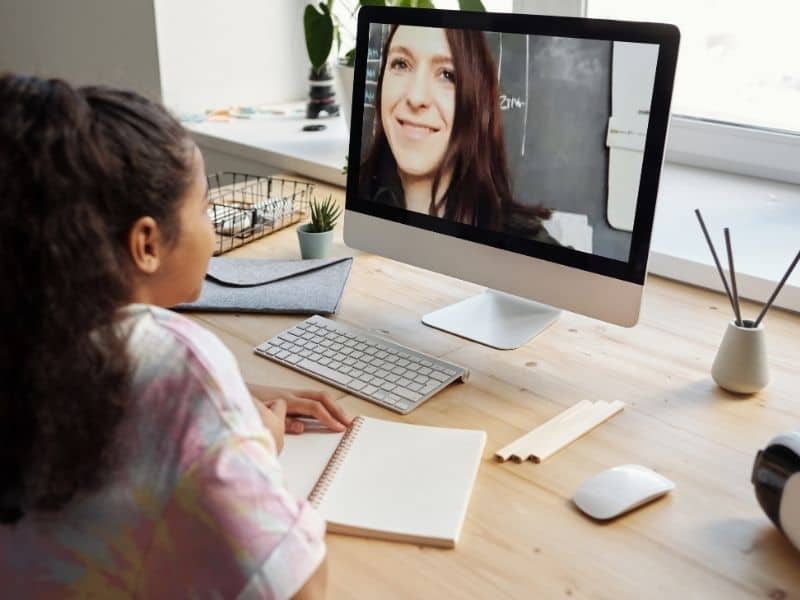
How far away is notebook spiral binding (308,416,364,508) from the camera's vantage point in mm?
942

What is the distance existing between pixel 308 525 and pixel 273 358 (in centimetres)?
54

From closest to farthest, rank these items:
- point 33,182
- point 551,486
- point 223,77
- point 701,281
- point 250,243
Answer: point 33,182 < point 551,486 < point 701,281 < point 250,243 < point 223,77

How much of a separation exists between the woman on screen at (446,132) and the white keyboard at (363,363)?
0.72 ft

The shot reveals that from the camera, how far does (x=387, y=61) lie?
1.36m

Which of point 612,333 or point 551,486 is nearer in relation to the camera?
point 551,486

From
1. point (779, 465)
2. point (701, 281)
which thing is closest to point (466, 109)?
point (701, 281)

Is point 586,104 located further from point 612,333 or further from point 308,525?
point 308,525

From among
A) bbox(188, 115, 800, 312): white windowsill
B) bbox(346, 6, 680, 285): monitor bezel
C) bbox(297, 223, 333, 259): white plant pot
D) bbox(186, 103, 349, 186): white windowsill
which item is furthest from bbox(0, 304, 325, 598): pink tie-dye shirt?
bbox(186, 103, 349, 186): white windowsill

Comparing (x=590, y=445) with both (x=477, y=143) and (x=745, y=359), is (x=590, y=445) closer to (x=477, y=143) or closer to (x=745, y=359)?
(x=745, y=359)

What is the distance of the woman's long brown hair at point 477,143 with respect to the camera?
1.26m

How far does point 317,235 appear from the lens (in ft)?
5.24

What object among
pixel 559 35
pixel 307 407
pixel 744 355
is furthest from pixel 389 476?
pixel 559 35

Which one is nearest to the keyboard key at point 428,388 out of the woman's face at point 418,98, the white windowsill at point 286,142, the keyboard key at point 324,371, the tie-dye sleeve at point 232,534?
the keyboard key at point 324,371

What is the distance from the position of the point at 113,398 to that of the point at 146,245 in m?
0.13
